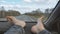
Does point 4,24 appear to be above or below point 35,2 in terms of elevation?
below

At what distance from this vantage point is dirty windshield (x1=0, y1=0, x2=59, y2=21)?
2363 millimetres

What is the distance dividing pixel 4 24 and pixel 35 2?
53cm

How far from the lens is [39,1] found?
2363 mm

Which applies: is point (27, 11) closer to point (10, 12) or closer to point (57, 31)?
point (10, 12)

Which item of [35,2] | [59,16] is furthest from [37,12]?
[59,16]

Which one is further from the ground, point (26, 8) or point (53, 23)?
point (26, 8)

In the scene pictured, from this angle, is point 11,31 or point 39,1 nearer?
point 11,31

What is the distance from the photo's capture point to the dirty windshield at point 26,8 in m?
2.36

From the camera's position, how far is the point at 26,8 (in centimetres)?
240

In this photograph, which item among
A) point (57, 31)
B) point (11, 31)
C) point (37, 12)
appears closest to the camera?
point (11, 31)

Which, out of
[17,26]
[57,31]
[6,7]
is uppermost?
[6,7]

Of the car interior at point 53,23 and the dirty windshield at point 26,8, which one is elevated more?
the dirty windshield at point 26,8

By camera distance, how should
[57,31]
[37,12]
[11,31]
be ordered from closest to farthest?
1. [11,31]
2. [37,12]
3. [57,31]

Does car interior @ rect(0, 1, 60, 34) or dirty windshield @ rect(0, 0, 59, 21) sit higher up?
dirty windshield @ rect(0, 0, 59, 21)
